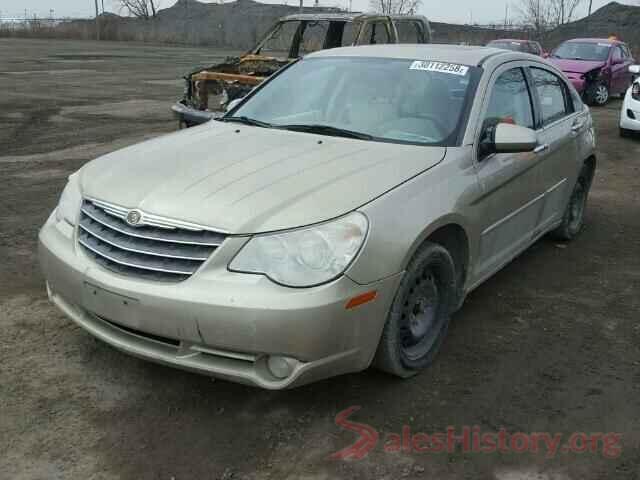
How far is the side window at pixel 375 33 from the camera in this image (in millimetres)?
11586

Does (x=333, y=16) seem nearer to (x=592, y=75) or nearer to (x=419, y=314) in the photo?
(x=592, y=75)

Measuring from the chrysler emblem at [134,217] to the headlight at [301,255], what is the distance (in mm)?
507

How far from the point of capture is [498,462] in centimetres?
291

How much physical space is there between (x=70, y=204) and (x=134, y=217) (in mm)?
637

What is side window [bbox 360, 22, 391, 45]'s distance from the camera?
11586 mm

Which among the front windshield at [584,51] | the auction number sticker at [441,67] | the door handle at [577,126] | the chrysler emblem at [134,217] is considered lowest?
the chrysler emblem at [134,217]

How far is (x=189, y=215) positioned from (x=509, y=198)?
2.06 metres

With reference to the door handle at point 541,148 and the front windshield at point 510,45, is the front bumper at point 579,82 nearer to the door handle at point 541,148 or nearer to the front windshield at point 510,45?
the front windshield at point 510,45

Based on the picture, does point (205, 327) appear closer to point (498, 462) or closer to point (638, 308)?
point (498, 462)

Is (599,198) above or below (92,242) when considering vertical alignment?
below

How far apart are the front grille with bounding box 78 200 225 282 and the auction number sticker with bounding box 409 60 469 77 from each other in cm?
199

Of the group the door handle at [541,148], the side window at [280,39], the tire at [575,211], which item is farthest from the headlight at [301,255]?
the side window at [280,39]

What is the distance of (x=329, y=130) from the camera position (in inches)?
159

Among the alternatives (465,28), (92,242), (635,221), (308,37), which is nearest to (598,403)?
(92,242)
